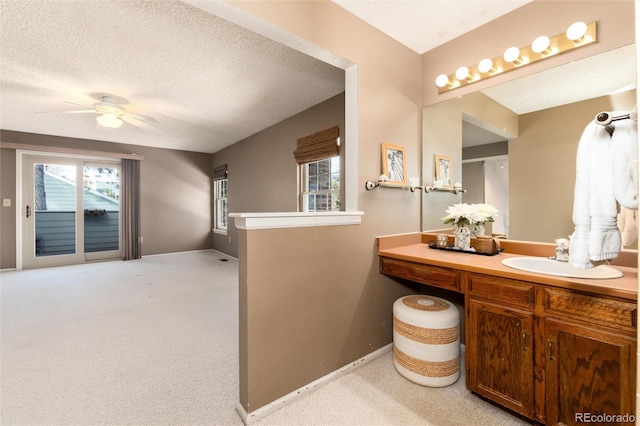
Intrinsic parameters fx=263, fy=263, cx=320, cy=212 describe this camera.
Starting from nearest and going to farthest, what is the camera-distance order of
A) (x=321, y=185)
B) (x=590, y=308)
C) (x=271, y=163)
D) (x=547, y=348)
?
(x=590, y=308), (x=547, y=348), (x=321, y=185), (x=271, y=163)

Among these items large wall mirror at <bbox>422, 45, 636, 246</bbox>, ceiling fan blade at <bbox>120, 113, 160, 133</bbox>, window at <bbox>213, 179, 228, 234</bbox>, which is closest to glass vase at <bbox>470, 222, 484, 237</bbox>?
large wall mirror at <bbox>422, 45, 636, 246</bbox>

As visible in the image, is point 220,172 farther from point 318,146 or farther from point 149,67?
point 149,67

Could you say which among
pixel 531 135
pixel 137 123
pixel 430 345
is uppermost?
pixel 137 123

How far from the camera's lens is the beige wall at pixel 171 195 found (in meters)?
5.57

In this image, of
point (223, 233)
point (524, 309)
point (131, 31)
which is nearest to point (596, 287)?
point (524, 309)

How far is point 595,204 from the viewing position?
0.90 meters

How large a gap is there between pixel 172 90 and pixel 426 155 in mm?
2793

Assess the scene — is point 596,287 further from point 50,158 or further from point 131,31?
point 50,158

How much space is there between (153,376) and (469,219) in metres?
2.40

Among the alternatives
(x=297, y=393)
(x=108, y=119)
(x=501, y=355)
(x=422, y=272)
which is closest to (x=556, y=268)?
(x=501, y=355)

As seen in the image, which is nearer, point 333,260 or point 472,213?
point 333,260

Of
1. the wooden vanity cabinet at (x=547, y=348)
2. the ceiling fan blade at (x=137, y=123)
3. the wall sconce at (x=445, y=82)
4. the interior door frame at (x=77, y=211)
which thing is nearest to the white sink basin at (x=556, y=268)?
the wooden vanity cabinet at (x=547, y=348)

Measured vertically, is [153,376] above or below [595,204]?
below

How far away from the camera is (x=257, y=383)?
4.60 ft
